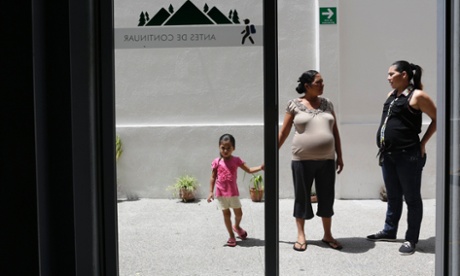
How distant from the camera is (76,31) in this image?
3.24 m

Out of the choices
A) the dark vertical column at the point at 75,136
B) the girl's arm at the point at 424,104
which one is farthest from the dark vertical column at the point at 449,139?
the dark vertical column at the point at 75,136

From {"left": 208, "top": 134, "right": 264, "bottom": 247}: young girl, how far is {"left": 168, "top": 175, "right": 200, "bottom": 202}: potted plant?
13 centimetres

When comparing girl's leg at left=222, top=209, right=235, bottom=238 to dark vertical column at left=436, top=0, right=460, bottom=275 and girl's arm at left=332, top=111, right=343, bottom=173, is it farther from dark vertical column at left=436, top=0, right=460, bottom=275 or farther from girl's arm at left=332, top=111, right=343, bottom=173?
girl's arm at left=332, top=111, right=343, bottom=173

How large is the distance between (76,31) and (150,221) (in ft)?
4.72

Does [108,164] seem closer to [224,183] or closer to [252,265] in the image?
[224,183]

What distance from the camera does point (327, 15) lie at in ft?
23.4

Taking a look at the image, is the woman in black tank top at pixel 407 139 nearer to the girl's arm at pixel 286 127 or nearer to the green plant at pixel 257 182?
the girl's arm at pixel 286 127

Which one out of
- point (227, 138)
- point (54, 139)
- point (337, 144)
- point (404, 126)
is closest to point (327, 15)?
point (337, 144)

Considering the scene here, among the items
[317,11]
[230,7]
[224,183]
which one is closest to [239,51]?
[230,7]

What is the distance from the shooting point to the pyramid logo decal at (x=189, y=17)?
3.53 metres

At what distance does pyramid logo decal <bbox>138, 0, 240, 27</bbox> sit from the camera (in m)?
3.53

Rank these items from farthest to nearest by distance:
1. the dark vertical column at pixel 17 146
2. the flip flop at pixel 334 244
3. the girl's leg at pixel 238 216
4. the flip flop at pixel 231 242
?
the flip flop at pixel 334 244 → the flip flop at pixel 231 242 → the girl's leg at pixel 238 216 → the dark vertical column at pixel 17 146

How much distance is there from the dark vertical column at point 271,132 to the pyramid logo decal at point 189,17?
0.98ft

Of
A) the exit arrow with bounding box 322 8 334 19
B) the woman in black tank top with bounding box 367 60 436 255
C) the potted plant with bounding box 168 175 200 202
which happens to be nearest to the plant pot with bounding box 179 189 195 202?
the potted plant with bounding box 168 175 200 202
